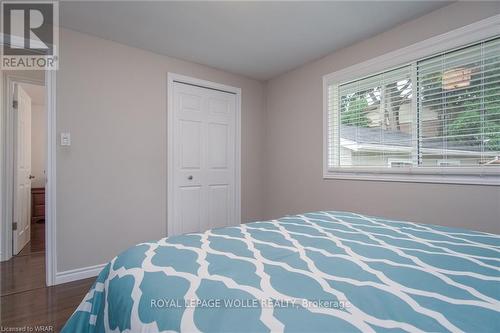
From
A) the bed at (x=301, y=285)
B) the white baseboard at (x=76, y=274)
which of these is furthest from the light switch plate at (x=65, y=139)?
the bed at (x=301, y=285)

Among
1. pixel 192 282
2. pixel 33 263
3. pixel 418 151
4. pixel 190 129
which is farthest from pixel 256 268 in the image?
pixel 33 263

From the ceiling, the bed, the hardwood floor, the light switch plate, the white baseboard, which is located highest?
the ceiling

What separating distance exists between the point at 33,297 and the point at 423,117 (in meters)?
3.53

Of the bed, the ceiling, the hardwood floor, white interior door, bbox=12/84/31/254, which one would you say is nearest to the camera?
the bed

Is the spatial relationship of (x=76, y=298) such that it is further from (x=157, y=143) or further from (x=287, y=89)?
(x=287, y=89)

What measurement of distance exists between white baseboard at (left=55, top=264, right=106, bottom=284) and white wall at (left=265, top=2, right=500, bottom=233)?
2192mm

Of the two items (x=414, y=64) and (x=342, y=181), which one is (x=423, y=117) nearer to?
(x=414, y=64)

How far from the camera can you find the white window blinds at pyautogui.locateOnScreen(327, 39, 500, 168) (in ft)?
6.07

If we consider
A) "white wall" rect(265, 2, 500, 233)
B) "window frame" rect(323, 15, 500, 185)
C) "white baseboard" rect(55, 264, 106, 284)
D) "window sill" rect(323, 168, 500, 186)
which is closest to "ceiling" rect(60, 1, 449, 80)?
"white wall" rect(265, 2, 500, 233)

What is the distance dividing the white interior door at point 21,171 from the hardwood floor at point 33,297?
1.60 ft

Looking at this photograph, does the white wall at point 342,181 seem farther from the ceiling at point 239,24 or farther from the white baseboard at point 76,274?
the white baseboard at point 76,274

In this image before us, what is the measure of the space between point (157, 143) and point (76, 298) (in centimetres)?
157

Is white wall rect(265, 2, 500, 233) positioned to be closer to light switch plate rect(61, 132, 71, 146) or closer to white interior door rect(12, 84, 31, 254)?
light switch plate rect(61, 132, 71, 146)

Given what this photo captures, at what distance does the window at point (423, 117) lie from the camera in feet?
6.07
